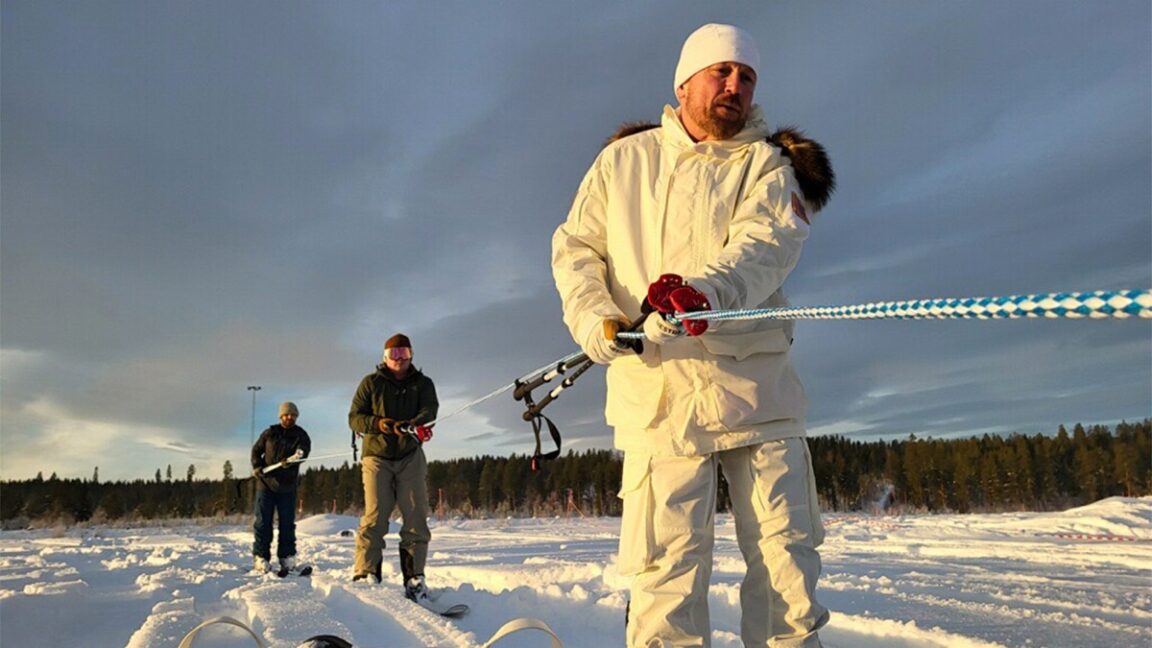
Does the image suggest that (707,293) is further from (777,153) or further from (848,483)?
(848,483)

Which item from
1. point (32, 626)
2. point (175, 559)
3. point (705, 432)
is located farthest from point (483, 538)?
point (705, 432)

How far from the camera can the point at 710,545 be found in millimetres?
2541

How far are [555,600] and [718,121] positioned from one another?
405cm

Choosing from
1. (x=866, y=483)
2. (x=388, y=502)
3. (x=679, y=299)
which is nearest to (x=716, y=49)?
(x=679, y=299)

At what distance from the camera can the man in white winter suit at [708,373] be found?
248 centimetres

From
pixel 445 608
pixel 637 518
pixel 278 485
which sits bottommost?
pixel 445 608

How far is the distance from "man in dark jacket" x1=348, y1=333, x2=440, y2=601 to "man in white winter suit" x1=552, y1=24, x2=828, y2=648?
4.18 m

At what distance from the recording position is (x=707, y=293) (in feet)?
7.57

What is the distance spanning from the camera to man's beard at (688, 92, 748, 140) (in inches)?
111

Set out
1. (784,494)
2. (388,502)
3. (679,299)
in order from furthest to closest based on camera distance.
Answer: (388,502), (784,494), (679,299)

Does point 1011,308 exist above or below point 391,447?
below

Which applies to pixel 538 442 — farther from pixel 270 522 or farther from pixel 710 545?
pixel 270 522

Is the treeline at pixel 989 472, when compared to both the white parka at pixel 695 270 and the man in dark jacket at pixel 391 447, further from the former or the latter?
the white parka at pixel 695 270

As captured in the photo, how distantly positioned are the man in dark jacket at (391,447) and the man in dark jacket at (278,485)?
2.41 m
